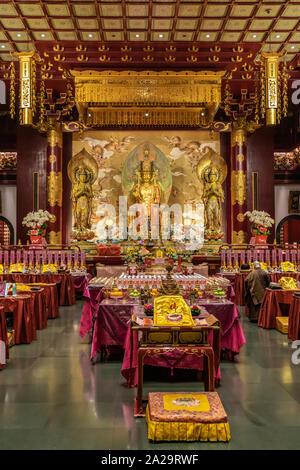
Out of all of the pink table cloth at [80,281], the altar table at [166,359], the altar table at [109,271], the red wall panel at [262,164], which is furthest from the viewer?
the red wall panel at [262,164]

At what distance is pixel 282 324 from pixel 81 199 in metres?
7.04

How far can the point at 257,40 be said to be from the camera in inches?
333

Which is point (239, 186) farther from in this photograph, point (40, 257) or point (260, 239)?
point (40, 257)

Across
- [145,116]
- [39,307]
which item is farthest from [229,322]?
[145,116]

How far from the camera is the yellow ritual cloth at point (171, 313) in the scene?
118 inches

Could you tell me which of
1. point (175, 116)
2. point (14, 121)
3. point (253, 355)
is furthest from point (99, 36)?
point (253, 355)

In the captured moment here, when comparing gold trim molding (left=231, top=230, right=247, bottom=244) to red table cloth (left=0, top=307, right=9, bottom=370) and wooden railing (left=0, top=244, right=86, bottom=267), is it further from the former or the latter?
red table cloth (left=0, top=307, right=9, bottom=370)

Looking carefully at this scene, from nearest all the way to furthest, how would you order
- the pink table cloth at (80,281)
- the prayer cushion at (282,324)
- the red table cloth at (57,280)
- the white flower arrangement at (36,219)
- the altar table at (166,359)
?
1. the altar table at (166,359)
2. the prayer cushion at (282,324)
3. the red table cloth at (57,280)
4. the pink table cloth at (80,281)
5. the white flower arrangement at (36,219)

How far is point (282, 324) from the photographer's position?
18.6 ft

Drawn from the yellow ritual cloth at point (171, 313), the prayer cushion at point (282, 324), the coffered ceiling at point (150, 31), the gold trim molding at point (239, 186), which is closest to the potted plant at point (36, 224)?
the coffered ceiling at point (150, 31)

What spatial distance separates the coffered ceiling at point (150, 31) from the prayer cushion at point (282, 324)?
18.1 feet

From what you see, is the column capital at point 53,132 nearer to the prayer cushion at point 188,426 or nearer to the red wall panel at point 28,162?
the red wall panel at point 28,162
